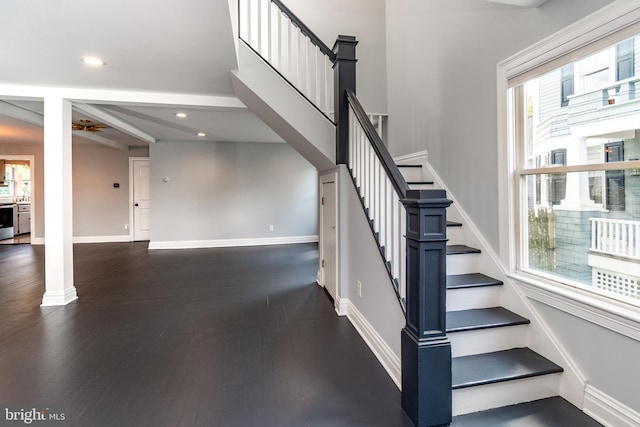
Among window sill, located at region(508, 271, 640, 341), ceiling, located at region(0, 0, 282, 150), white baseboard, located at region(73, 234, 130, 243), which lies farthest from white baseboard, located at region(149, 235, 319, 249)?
window sill, located at region(508, 271, 640, 341)

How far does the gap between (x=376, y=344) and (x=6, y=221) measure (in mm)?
10810

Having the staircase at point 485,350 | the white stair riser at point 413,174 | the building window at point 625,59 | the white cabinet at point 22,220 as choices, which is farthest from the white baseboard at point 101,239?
the building window at point 625,59

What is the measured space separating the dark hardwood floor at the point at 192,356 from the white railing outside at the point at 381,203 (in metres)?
0.77

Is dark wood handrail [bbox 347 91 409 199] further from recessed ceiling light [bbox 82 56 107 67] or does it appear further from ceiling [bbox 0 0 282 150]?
recessed ceiling light [bbox 82 56 107 67]

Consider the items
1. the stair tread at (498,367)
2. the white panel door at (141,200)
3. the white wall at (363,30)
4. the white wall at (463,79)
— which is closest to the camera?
the stair tread at (498,367)

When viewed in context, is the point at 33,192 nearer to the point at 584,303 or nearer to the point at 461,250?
the point at 461,250

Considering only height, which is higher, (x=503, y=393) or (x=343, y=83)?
(x=343, y=83)

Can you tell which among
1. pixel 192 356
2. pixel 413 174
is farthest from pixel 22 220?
pixel 413 174

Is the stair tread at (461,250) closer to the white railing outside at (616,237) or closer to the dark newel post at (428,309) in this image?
the white railing outside at (616,237)

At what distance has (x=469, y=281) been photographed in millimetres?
2324

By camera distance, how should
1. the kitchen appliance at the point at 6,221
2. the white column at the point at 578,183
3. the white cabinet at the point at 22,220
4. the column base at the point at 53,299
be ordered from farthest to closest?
the white cabinet at the point at 22,220
the kitchen appliance at the point at 6,221
the column base at the point at 53,299
the white column at the point at 578,183

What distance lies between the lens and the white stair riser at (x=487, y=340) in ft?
6.47

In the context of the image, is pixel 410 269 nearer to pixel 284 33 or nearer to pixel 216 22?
pixel 216 22

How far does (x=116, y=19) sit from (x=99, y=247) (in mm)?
6672
